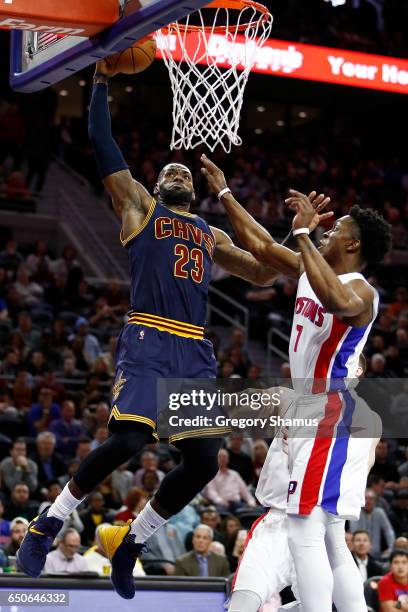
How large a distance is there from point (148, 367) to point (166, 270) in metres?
0.55

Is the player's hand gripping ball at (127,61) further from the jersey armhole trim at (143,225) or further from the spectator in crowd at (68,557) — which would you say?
the spectator in crowd at (68,557)

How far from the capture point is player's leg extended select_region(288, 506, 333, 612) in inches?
211

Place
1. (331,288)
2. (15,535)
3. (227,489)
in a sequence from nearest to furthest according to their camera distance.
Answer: (331,288) < (15,535) < (227,489)

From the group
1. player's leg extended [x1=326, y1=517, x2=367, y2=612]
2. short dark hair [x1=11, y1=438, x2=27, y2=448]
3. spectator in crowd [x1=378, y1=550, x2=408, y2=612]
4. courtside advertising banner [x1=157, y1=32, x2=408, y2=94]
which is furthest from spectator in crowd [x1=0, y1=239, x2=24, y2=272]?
player's leg extended [x1=326, y1=517, x2=367, y2=612]

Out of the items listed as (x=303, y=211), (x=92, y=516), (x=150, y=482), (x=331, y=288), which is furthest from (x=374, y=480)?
(x=331, y=288)

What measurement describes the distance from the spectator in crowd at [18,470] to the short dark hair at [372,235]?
6.63 m

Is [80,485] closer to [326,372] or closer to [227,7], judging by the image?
[326,372]

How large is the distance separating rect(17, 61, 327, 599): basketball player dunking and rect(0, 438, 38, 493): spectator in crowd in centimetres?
556

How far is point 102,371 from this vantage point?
14.4 m

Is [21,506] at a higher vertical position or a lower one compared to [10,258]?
lower

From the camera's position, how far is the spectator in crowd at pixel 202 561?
10461 millimetres

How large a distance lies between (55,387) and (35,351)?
1.08 meters

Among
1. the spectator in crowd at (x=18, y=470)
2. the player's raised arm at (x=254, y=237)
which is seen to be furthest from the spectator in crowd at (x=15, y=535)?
the player's raised arm at (x=254, y=237)

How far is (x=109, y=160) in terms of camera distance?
598 centimetres
